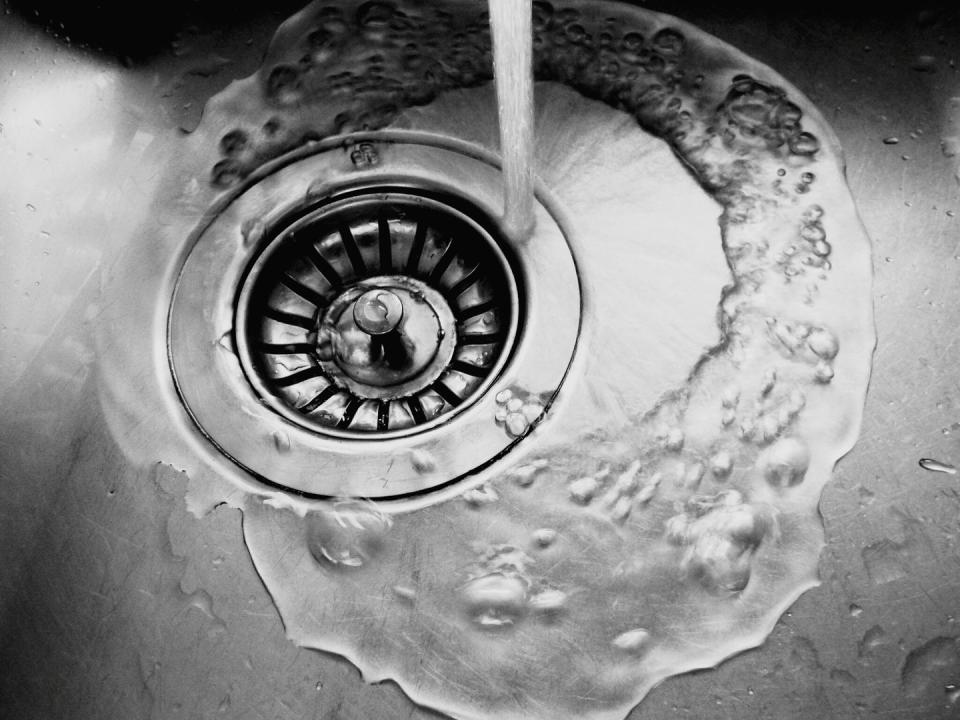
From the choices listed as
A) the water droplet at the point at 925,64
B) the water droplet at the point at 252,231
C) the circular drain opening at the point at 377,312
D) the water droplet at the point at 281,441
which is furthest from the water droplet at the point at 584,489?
the water droplet at the point at 925,64

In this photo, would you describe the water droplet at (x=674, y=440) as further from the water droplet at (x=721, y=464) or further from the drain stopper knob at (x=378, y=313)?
the drain stopper knob at (x=378, y=313)

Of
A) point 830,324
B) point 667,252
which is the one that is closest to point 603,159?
point 667,252

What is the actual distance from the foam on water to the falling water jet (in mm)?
45

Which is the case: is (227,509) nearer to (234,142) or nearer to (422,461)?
(422,461)

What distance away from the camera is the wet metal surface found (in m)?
0.60

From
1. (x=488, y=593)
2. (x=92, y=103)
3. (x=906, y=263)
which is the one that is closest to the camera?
(x=488, y=593)

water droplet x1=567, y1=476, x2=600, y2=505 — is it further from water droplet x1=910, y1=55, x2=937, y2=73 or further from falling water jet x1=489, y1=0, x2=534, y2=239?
water droplet x1=910, y1=55, x2=937, y2=73

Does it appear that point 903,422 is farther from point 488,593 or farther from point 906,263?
point 488,593

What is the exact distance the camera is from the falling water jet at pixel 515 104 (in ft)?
2.29

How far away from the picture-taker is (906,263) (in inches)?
28.9

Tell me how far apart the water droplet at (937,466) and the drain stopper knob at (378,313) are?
1.30 ft

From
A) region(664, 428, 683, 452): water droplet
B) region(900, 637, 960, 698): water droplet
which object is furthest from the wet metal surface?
region(664, 428, 683, 452): water droplet

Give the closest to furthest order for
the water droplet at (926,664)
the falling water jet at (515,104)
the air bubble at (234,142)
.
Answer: the water droplet at (926,664)
the falling water jet at (515,104)
the air bubble at (234,142)

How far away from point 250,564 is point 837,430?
0.43m
